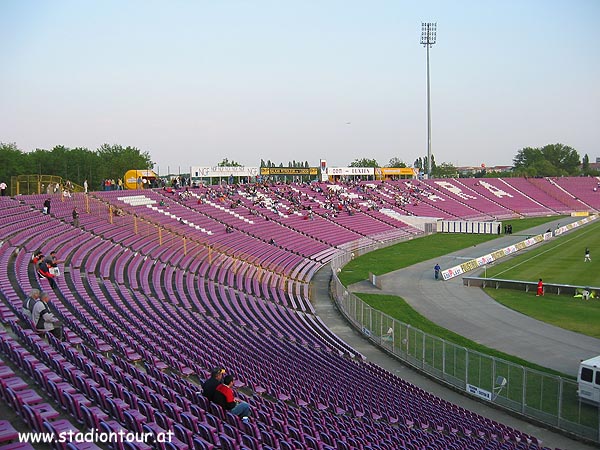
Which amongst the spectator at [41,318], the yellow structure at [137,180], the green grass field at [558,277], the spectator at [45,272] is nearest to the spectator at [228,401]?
the spectator at [41,318]

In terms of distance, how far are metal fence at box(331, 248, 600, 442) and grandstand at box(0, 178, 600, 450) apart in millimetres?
1889

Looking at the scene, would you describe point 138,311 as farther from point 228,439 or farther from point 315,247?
point 315,247

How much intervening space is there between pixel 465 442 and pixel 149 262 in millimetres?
18691

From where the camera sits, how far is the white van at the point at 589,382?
16219 millimetres

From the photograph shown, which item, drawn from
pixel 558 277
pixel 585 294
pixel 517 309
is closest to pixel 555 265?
pixel 558 277

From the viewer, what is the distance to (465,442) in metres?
12.9

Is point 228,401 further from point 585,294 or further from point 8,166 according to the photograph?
point 8,166

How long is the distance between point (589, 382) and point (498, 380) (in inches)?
102

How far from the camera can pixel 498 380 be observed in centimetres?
1727

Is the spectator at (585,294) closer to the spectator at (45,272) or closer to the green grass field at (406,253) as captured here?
the green grass field at (406,253)

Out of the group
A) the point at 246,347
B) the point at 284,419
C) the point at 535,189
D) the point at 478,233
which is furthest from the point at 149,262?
the point at 535,189

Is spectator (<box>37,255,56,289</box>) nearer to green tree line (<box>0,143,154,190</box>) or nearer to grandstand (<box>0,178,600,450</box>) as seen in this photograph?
grandstand (<box>0,178,600,450</box>)

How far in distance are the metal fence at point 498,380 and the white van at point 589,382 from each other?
0.77ft

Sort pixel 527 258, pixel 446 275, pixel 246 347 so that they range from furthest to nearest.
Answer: pixel 527 258 < pixel 446 275 < pixel 246 347
